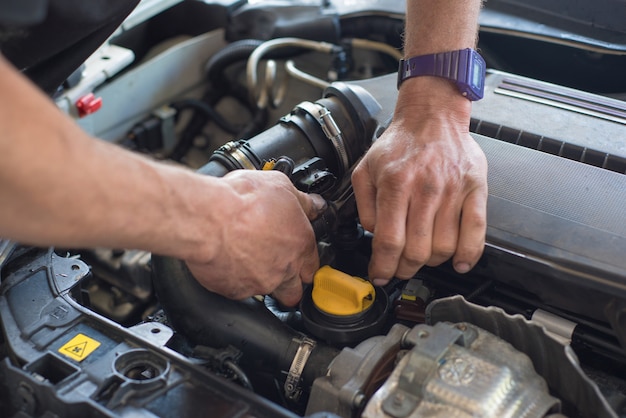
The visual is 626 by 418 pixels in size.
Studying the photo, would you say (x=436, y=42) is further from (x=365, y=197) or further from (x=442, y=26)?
(x=365, y=197)

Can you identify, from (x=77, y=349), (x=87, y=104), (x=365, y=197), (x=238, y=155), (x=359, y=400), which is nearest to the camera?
(x=359, y=400)

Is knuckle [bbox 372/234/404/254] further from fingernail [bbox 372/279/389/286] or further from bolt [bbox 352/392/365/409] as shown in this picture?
bolt [bbox 352/392/365/409]

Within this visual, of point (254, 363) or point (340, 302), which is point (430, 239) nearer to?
point (340, 302)

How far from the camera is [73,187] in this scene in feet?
2.55

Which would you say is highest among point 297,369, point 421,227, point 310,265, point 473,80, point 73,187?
point 73,187

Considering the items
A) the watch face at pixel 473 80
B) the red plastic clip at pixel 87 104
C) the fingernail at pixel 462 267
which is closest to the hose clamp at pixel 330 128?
the watch face at pixel 473 80

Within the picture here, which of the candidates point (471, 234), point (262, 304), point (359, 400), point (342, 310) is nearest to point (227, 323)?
point (262, 304)

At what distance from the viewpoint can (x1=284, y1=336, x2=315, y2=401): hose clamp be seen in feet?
3.71

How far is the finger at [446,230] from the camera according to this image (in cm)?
109

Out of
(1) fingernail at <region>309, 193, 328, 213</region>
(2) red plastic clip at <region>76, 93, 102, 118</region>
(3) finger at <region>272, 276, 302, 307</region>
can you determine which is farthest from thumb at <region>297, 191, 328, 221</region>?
(2) red plastic clip at <region>76, 93, 102, 118</region>

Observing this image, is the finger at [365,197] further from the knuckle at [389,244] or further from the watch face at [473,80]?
the watch face at [473,80]

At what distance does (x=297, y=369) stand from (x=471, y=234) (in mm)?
347

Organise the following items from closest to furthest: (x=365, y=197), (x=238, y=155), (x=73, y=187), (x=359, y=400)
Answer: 1. (x=73, y=187)
2. (x=359, y=400)
3. (x=365, y=197)
4. (x=238, y=155)

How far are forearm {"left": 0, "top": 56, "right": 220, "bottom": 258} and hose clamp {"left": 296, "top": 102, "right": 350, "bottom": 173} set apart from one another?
487 mm
